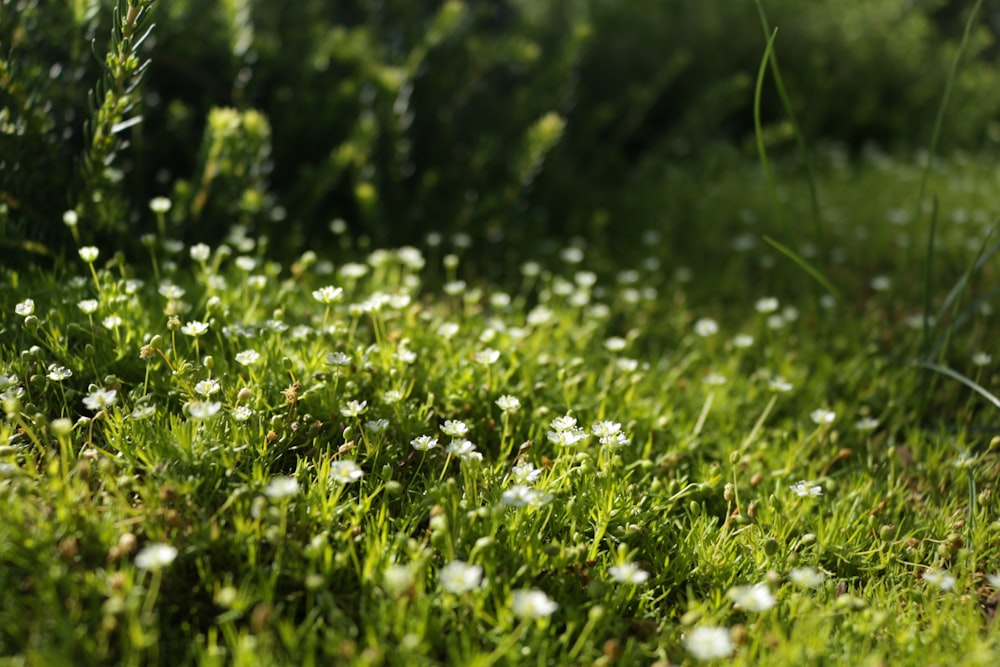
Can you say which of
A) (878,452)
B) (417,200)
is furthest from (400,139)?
(878,452)

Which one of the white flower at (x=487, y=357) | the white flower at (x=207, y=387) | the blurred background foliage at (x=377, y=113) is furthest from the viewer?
the blurred background foliage at (x=377, y=113)

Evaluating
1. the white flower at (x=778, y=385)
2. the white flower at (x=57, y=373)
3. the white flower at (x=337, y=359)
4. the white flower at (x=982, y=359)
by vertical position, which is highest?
the white flower at (x=57, y=373)

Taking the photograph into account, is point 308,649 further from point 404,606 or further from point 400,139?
point 400,139

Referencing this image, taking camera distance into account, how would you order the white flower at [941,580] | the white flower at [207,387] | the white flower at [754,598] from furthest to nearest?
the white flower at [207,387] → the white flower at [941,580] → the white flower at [754,598]

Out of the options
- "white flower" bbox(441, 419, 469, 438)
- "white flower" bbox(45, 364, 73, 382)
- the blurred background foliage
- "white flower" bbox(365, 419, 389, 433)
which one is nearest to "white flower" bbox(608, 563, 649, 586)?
"white flower" bbox(441, 419, 469, 438)

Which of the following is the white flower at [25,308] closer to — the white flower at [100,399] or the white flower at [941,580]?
the white flower at [100,399]

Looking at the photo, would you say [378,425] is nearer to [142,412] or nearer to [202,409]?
[202,409]

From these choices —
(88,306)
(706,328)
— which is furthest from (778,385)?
(88,306)

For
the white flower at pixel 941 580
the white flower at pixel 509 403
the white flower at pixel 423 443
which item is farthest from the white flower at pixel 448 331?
the white flower at pixel 941 580
